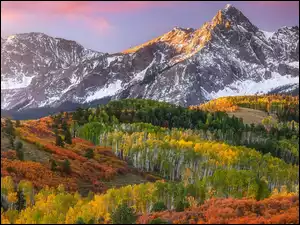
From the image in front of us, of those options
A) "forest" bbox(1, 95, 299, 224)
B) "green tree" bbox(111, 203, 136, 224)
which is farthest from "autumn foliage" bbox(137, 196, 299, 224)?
"green tree" bbox(111, 203, 136, 224)

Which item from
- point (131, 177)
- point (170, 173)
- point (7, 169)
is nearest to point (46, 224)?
point (7, 169)

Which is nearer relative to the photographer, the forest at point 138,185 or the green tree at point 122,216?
the forest at point 138,185

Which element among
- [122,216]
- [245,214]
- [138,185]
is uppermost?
[245,214]

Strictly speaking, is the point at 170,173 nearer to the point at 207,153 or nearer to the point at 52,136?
the point at 207,153

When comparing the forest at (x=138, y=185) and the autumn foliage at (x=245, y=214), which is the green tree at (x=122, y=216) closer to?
the forest at (x=138, y=185)

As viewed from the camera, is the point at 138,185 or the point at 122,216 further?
the point at 138,185

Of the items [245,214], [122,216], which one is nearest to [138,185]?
[122,216]

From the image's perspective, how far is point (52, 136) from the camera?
168 metres

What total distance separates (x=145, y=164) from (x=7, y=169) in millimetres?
75501

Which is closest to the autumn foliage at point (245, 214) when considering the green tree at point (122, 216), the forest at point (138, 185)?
the forest at point (138, 185)

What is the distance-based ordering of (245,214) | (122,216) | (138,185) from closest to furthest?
(245,214)
(122,216)
(138,185)

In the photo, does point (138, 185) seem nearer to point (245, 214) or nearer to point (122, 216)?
point (122, 216)

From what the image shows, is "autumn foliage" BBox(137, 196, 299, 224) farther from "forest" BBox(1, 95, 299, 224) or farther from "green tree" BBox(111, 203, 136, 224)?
"green tree" BBox(111, 203, 136, 224)

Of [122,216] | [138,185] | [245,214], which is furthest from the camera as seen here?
[138,185]
